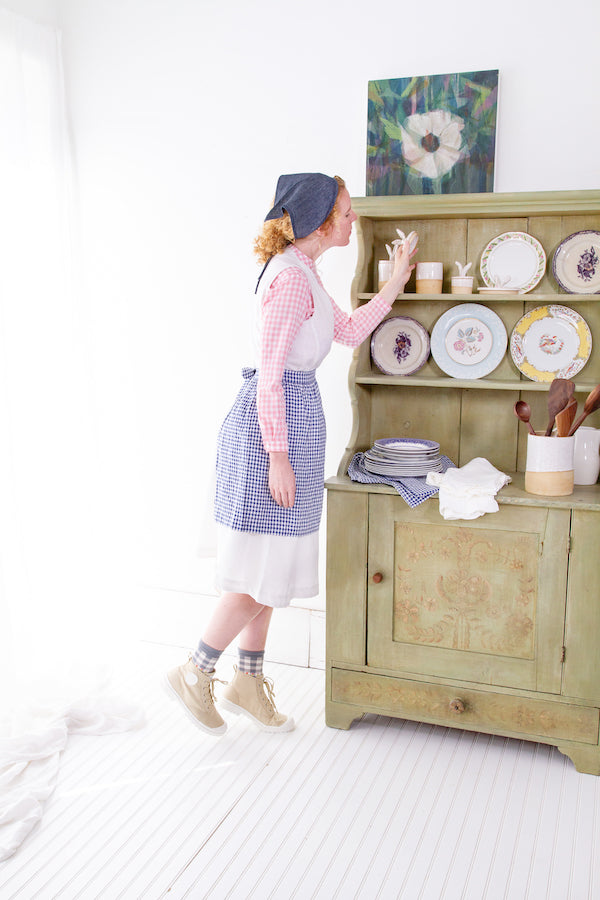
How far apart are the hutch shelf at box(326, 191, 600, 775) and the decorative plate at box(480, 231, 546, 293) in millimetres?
52

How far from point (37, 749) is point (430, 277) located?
6.15ft

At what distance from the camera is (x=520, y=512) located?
220cm

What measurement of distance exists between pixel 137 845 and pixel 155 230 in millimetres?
2096

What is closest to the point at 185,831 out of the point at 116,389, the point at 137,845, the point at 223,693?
the point at 137,845

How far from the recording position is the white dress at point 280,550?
218 cm

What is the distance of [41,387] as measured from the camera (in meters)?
2.79

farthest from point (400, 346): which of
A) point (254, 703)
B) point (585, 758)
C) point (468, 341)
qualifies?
point (585, 758)

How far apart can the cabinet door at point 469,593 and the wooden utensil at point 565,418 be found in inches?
9.0

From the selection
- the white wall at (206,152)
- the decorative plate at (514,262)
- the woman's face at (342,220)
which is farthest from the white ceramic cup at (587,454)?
the woman's face at (342,220)

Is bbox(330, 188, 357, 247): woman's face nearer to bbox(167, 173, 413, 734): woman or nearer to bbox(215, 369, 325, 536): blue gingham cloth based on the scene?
bbox(167, 173, 413, 734): woman

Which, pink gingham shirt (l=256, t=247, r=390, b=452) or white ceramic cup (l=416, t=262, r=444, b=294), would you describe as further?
white ceramic cup (l=416, t=262, r=444, b=294)

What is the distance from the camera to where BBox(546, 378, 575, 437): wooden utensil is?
2170 millimetres

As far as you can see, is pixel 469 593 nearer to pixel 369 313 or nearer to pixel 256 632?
pixel 256 632

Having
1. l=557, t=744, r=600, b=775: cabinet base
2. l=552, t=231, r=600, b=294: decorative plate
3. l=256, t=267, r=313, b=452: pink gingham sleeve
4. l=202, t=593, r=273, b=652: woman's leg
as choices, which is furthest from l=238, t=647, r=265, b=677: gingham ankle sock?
l=552, t=231, r=600, b=294: decorative plate
